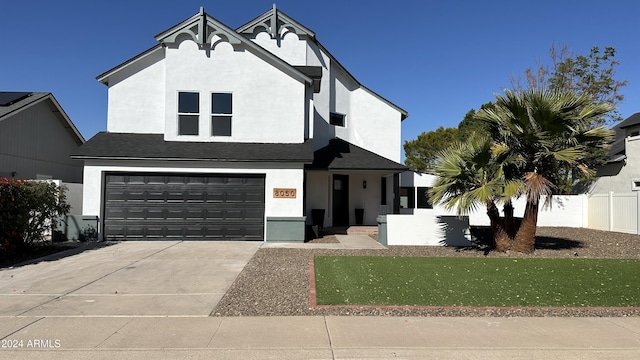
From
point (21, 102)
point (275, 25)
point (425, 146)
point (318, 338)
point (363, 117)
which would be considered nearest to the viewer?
point (318, 338)

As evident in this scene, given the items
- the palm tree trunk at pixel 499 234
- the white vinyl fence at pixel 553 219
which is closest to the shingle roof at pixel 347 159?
the white vinyl fence at pixel 553 219

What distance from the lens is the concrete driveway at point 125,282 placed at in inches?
239

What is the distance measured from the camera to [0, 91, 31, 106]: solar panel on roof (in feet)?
58.4

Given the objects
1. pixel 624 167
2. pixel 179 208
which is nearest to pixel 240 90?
pixel 179 208

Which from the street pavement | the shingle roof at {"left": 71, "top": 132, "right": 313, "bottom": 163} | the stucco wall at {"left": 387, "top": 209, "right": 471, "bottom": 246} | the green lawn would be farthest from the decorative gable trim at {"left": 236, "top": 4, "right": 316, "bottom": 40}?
the street pavement

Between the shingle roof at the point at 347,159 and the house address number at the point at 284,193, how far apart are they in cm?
223

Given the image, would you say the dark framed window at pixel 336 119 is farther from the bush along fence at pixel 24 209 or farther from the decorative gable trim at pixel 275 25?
the bush along fence at pixel 24 209

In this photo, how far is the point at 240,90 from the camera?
14.5m

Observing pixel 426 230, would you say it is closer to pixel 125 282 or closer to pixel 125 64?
pixel 125 282

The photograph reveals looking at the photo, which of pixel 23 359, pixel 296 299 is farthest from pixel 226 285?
pixel 23 359

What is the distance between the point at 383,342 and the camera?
481cm

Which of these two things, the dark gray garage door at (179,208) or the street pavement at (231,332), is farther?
the dark gray garage door at (179,208)

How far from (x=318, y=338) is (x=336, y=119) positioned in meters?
15.6

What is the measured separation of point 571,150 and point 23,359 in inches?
487
